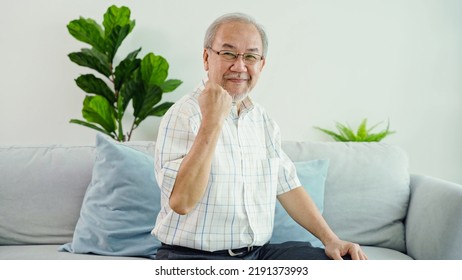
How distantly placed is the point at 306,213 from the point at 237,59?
494 millimetres

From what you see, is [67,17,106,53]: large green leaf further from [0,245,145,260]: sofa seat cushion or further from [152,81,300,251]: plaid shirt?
[152,81,300,251]: plaid shirt

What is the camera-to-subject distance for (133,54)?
3045 mm

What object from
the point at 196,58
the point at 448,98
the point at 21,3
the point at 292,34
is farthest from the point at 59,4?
the point at 448,98

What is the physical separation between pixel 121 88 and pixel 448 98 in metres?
1.93

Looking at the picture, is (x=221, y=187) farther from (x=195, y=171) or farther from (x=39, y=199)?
(x=39, y=199)

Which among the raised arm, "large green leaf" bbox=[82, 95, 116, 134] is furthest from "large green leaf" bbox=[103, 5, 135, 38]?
the raised arm

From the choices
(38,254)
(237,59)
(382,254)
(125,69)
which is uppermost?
(237,59)

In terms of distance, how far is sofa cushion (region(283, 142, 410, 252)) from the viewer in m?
2.14

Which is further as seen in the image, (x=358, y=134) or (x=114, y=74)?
(x=358, y=134)

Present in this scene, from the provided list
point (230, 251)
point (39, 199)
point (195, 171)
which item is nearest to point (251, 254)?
point (230, 251)

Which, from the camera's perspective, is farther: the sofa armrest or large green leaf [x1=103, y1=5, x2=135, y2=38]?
large green leaf [x1=103, y1=5, x2=135, y2=38]

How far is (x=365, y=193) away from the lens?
2.17m

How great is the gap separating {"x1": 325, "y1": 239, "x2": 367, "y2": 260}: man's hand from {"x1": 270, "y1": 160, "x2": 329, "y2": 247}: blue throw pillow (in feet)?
1.70

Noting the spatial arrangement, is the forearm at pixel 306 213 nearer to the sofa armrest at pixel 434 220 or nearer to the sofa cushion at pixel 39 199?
the sofa armrest at pixel 434 220
